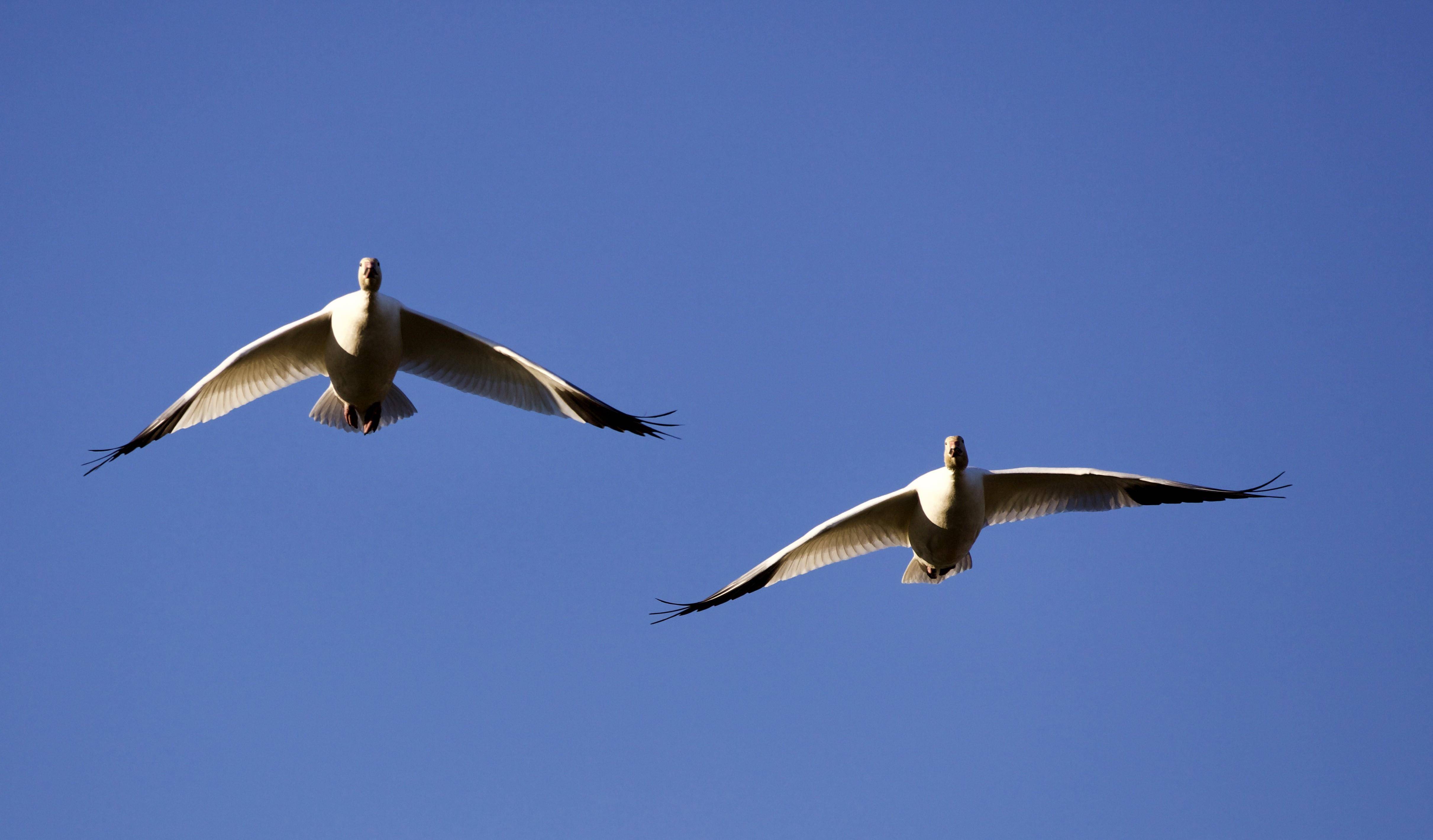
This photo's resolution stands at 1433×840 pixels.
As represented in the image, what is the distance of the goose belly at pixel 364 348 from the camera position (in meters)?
13.0

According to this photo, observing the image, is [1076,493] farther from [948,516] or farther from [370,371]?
[370,371]

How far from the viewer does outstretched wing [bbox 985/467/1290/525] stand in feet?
43.8

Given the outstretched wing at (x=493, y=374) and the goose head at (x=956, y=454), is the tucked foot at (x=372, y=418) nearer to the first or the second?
Result: the outstretched wing at (x=493, y=374)

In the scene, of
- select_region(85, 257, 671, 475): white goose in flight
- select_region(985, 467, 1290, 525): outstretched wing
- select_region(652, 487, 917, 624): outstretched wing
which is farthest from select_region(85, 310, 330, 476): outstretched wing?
select_region(985, 467, 1290, 525): outstretched wing

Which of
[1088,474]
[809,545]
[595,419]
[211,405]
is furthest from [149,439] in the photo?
[1088,474]

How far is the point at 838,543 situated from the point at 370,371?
4550 millimetres

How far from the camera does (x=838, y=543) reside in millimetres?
13969

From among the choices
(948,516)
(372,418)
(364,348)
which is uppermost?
(364,348)

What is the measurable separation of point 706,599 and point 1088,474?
3.57 metres

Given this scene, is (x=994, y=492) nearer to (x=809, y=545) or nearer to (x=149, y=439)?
(x=809, y=545)

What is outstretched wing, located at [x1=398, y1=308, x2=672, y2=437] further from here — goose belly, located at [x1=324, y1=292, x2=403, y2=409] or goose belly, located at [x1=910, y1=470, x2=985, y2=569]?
goose belly, located at [x1=910, y1=470, x2=985, y2=569]

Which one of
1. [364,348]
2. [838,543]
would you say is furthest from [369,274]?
[838,543]

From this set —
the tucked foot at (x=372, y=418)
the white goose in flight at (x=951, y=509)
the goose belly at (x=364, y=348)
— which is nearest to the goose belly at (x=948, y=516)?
the white goose in flight at (x=951, y=509)

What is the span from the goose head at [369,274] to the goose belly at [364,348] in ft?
0.41
